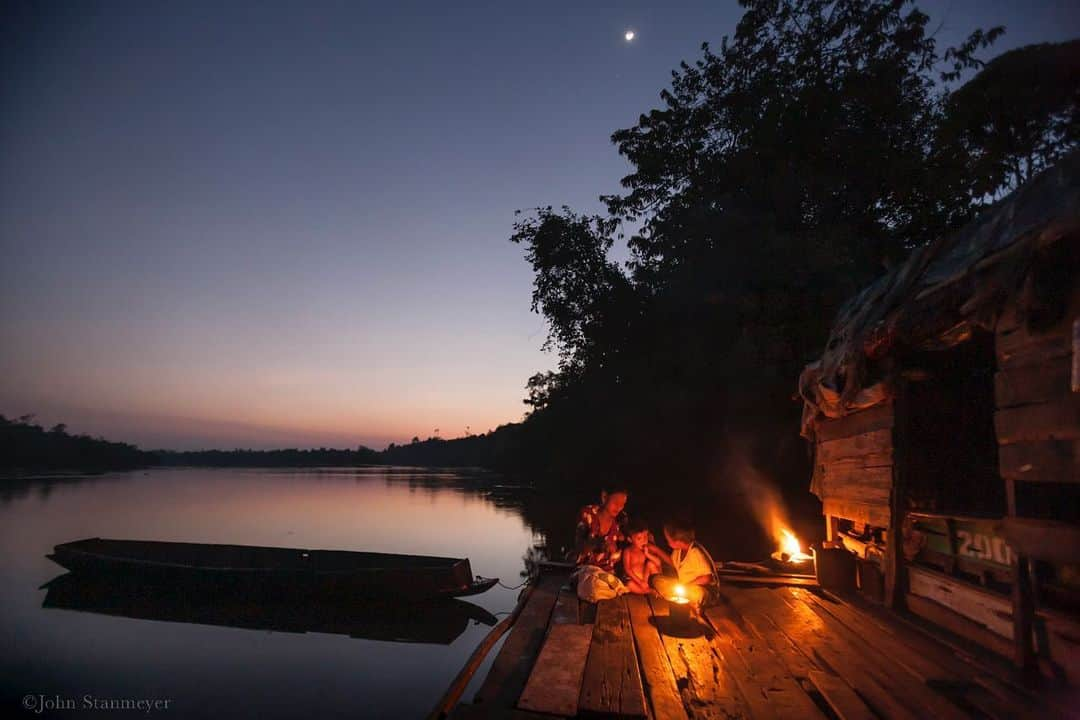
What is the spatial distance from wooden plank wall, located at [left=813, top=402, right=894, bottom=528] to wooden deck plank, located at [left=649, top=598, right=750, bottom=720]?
3174mm

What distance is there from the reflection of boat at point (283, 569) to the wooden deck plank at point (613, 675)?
30.0ft

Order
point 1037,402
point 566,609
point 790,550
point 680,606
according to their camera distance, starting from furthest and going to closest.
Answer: point 790,550 → point 566,609 → point 680,606 → point 1037,402

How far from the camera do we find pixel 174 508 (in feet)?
171

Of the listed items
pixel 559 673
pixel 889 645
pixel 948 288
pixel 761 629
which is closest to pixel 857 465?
pixel 889 645

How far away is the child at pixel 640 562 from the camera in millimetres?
8102

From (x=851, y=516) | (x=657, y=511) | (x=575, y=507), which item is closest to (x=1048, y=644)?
(x=851, y=516)

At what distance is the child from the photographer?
8.10 meters

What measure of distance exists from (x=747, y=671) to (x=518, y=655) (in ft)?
7.08

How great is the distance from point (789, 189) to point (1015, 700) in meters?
14.7

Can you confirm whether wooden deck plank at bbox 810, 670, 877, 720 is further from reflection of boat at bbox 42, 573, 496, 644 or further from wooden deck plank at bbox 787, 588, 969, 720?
reflection of boat at bbox 42, 573, 496, 644

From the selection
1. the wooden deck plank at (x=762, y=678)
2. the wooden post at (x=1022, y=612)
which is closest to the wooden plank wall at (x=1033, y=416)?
the wooden post at (x=1022, y=612)

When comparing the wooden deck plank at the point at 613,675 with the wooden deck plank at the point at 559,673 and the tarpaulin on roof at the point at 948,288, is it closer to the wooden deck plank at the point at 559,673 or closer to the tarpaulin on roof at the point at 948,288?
the wooden deck plank at the point at 559,673

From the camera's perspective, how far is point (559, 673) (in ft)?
16.0

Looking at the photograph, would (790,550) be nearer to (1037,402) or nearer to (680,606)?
(680,606)
